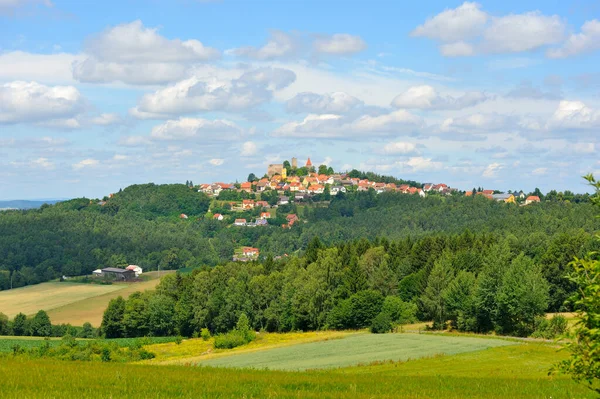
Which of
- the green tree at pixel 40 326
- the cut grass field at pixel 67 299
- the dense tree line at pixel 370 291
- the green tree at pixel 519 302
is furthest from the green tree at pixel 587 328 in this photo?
the cut grass field at pixel 67 299

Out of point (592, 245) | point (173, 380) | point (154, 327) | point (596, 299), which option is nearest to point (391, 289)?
point (592, 245)

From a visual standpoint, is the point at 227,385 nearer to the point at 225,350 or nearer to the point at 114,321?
the point at 225,350

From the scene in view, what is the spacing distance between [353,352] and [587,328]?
1759 inches

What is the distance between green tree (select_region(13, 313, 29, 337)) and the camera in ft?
399

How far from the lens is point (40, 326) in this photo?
122m

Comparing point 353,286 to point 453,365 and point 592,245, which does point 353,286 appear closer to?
point 592,245

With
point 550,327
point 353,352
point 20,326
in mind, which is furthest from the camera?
point 20,326

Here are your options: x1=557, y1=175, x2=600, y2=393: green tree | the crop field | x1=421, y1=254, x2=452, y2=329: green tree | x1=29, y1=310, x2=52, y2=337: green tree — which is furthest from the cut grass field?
x1=557, y1=175, x2=600, y2=393: green tree

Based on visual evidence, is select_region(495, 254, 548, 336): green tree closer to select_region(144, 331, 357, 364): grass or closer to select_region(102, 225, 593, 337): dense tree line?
select_region(102, 225, 593, 337): dense tree line

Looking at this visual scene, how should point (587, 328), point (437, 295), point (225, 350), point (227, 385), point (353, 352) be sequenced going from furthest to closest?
point (437, 295) < point (225, 350) < point (353, 352) < point (227, 385) < point (587, 328)

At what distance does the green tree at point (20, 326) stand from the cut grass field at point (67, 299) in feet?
Result: 25.6

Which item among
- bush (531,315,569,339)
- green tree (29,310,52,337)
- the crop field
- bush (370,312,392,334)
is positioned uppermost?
the crop field

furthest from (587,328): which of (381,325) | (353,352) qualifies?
(381,325)

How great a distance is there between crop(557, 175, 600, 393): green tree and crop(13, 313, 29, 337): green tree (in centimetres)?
12139
